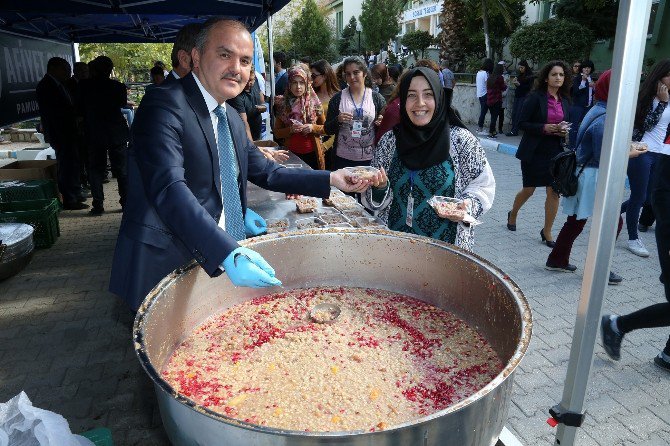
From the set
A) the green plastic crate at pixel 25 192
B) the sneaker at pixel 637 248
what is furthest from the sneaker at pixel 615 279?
the green plastic crate at pixel 25 192

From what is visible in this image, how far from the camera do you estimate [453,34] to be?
22719 mm

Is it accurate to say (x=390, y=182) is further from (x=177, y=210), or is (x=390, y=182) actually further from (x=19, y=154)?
(x=19, y=154)

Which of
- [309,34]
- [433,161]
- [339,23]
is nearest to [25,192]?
[433,161]

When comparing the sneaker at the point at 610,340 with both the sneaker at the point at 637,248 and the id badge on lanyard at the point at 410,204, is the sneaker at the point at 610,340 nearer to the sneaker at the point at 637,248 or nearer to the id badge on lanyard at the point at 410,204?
the id badge on lanyard at the point at 410,204

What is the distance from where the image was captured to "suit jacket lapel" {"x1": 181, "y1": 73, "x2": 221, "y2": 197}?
179 cm

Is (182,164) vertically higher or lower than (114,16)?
lower

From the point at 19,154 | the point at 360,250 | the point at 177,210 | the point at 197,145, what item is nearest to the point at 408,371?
the point at 360,250

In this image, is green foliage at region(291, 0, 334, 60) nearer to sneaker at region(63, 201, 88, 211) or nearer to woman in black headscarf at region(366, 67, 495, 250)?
sneaker at region(63, 201, 88, 211)

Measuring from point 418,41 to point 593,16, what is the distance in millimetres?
15038

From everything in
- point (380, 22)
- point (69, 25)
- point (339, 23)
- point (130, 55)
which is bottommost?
point (69, 25)

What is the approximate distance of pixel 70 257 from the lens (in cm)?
497

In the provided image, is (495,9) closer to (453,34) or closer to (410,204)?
(453,34)

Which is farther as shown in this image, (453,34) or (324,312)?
(453,34)

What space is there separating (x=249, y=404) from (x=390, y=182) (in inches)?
61.2
